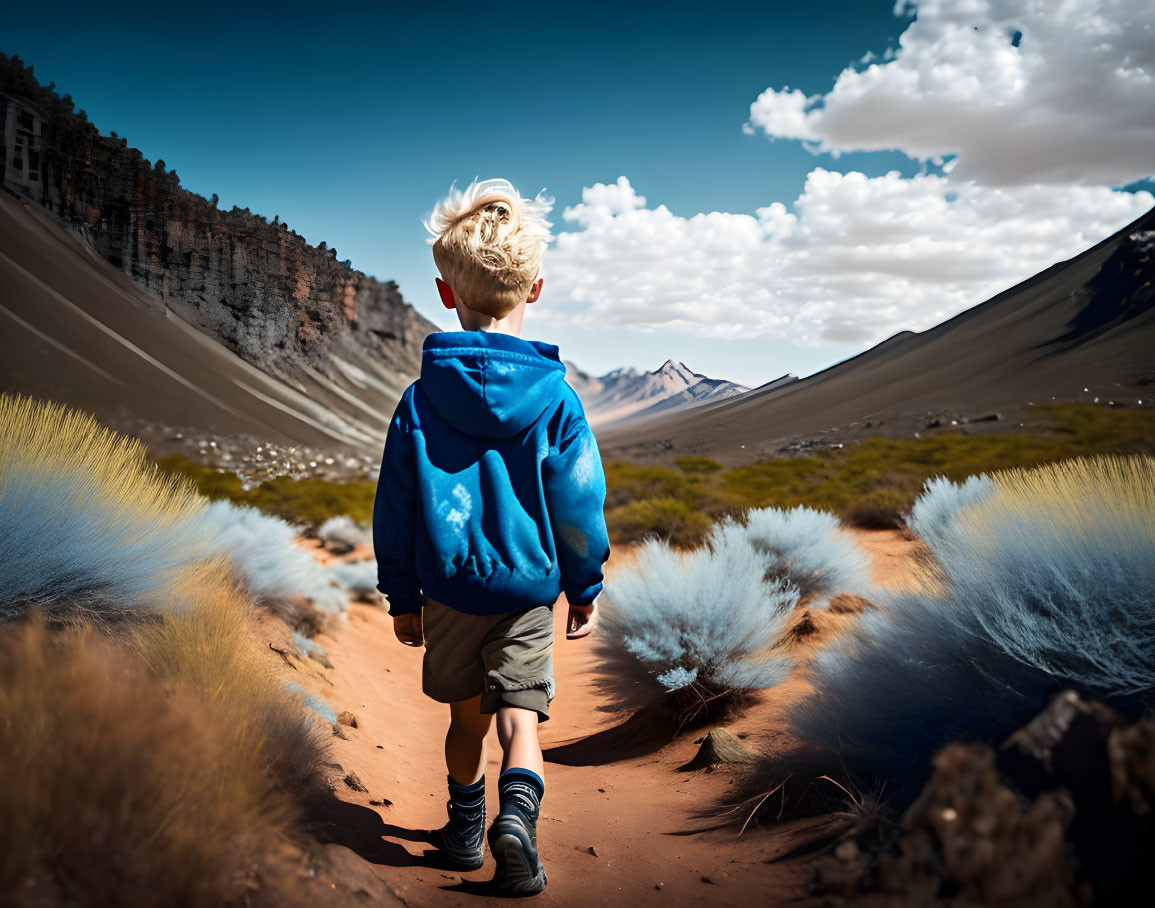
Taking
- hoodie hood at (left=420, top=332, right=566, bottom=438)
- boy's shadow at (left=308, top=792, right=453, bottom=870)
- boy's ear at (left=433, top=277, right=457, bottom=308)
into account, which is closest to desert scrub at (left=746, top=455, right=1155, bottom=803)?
boy's shadow at (left=308, top=792, right=453, bottom=870)

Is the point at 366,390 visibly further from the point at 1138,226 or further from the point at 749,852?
the point at 1138,226

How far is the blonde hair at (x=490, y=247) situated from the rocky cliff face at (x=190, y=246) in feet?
23.7

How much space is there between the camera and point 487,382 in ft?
7.37

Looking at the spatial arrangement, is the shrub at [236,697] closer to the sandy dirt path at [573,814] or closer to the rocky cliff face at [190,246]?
the sandy dirt path at [573,814]

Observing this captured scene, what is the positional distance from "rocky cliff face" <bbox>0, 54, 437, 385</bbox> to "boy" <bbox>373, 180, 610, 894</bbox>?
7.46 meters

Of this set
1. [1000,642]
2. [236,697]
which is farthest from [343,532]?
[1000,642]

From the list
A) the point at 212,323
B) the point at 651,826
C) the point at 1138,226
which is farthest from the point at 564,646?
the point at 1138,226

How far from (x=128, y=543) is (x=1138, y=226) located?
1553 centimetres

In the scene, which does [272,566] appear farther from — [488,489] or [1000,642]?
[1000,642]

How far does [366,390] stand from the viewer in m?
12.0

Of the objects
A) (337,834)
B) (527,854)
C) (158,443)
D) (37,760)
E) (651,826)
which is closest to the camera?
(37,760)

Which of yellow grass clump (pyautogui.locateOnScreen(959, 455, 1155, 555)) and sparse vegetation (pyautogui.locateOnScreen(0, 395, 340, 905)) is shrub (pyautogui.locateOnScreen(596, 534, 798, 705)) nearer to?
yellow grass clump (pyautogui.locateOnScreen(959, 455, 1155, 555))

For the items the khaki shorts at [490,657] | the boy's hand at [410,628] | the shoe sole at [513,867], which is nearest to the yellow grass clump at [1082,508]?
the khaki shorts at [490,657]

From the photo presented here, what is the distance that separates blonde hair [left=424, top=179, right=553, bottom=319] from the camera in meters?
2.33
